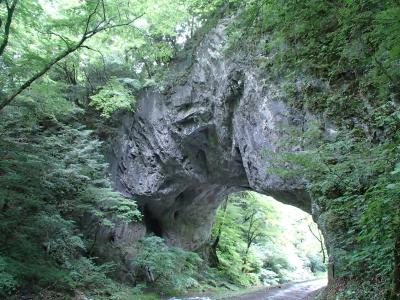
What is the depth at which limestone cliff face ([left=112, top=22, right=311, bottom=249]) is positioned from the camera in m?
10.4

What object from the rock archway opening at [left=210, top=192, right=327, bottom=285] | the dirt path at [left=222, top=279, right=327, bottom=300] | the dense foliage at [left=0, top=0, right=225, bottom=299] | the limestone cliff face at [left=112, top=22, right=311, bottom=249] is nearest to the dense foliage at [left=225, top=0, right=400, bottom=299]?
the limestone cliff face at [left=112, top=22, right=311, bottom=249]

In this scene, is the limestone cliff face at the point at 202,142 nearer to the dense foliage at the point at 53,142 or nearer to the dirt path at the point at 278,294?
the dense foliage at the point at 53,142

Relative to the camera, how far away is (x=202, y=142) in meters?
13.6

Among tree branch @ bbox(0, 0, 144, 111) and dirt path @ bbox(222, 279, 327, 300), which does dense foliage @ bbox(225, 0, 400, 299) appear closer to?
tree branch @ bbox(0, 0, 144, 111)

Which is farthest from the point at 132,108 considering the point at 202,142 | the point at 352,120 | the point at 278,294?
→ the point at 352,120

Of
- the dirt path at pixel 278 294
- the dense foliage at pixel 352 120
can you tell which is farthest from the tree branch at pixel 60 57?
the dirt path at pixel 278 294

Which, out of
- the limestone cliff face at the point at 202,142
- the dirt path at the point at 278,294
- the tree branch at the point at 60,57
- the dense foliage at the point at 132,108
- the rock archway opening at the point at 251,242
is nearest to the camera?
the dense foliage at the point at 132,108

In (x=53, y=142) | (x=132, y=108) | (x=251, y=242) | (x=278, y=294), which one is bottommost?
(x=278, y=294)

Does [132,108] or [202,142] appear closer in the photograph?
[202,142]

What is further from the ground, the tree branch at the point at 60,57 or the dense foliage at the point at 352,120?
the tree branch at the point at 60,57

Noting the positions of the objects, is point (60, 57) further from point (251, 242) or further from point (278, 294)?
point (251, 242)

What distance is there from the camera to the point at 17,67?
28.6 ft

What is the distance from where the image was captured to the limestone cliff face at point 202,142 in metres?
10.4

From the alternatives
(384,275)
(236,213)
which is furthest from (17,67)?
(236,213)
